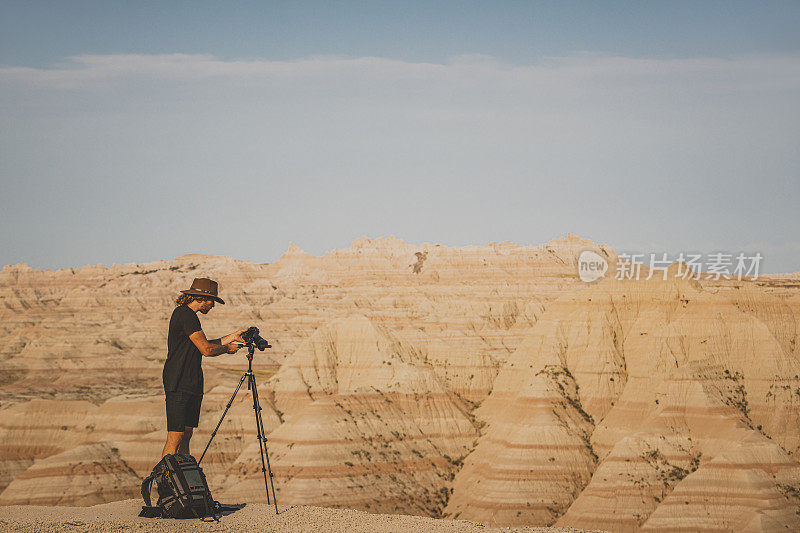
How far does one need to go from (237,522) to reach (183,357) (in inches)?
132

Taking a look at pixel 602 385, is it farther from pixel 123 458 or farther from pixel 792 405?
pixel 123 458

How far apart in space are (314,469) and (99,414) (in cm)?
3997

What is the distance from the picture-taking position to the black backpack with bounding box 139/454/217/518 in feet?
57.5

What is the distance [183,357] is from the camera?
18.3m

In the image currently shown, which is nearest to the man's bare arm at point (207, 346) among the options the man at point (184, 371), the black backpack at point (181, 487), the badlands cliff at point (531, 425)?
the man at point (184, 371)

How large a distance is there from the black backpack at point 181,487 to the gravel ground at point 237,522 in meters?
0.20

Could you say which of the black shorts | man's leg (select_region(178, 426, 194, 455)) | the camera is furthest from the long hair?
man's leg (select_region(178, 426, 194, 455))

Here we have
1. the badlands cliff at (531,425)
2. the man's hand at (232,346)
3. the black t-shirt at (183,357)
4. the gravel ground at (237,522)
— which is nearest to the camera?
the gravel ground at (237,522)

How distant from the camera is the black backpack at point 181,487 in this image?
17531mm

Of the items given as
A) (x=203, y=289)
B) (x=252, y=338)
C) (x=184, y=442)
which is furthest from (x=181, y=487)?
(x=203, y=289)

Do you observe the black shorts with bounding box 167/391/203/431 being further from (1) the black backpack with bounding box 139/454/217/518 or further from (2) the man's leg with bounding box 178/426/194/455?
(1) the black backpack with bounding box 139/454/217/518

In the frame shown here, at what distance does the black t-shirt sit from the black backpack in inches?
54.4

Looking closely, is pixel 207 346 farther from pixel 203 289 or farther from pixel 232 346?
pixel 203 289

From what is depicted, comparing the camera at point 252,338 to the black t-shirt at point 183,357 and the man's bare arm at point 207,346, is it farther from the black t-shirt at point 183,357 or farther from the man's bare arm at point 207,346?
the black t-shirt at point 183,357
